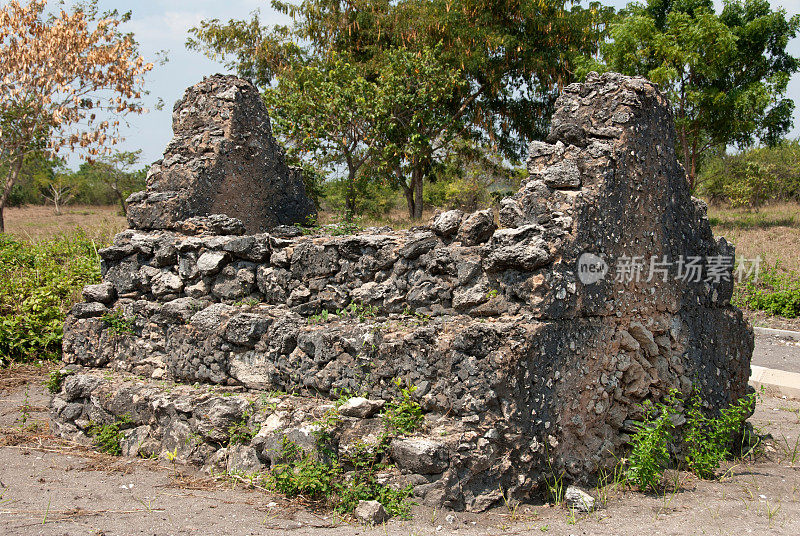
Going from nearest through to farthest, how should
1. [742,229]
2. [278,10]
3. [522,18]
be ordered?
1. [742,229]
2. [522,18]
3. [278,10]

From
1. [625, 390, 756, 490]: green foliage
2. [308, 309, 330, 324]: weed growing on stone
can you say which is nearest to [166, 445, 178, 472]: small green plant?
[308, 309, 330, 324]: weed growing on stone

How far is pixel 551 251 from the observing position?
4059 millimetres

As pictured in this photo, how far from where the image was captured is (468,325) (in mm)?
4090

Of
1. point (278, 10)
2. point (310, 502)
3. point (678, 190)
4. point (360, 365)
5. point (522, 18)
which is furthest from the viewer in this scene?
point (278, 10)

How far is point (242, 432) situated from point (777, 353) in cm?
898

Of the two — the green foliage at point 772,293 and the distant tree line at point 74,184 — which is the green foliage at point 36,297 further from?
the distant tree line at point 74,184

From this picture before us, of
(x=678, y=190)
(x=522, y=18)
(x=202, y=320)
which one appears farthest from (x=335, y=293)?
(x=522, y=18)

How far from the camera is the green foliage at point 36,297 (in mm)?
7754

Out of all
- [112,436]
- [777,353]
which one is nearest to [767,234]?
[777,353]

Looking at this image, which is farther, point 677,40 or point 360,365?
point 677,40

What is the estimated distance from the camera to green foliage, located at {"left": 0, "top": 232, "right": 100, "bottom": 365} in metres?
7.75

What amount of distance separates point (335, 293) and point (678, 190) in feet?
8.92

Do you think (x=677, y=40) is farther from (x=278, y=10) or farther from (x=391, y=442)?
(x=391, y=442)

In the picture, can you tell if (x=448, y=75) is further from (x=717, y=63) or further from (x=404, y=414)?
(x=404, y=414)
